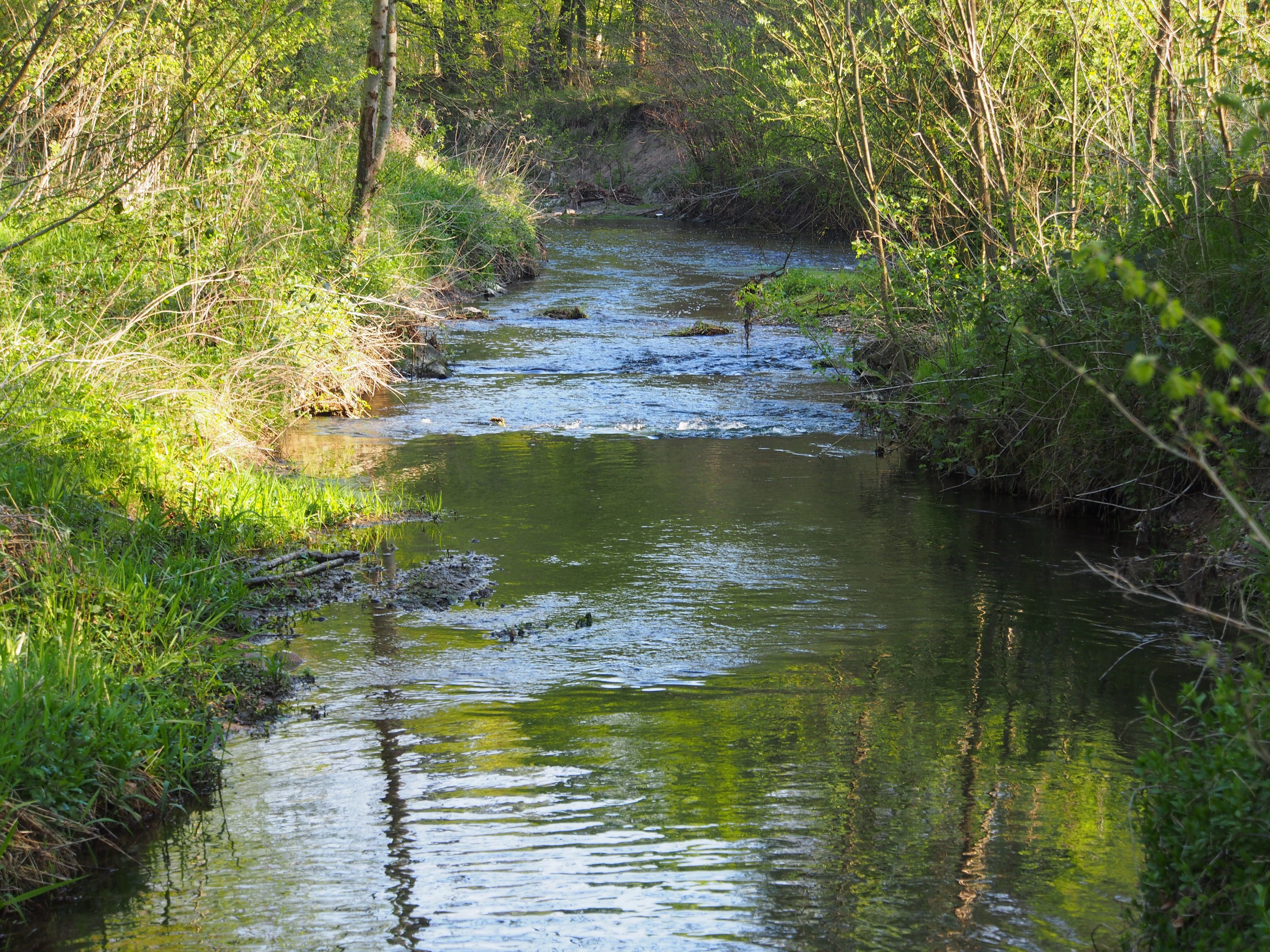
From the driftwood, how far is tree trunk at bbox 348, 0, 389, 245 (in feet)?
22.2

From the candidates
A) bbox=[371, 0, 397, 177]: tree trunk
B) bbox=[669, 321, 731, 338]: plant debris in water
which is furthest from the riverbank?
bbox=[669, 321, 731, 338]: plant debris in water

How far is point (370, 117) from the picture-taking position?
14625 mm

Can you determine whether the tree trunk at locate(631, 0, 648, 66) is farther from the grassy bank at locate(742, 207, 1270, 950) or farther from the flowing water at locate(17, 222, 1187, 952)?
the flowing water at locate(17, 222, 1187, 952)

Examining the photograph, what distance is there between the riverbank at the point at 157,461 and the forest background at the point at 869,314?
0.03 meters

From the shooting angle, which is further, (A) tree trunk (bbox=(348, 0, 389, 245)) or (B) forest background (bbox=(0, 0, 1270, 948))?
(A) tree trunk (bbox=(348, 0, 389, 245))

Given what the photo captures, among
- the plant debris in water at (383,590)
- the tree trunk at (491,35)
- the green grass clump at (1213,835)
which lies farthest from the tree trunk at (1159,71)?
the tree trunk at (491,35)

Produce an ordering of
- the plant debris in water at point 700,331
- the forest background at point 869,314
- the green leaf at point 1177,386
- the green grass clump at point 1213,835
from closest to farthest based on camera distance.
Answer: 1. the green leaf at point 1177,386
2. the green grass clump at point 1213,835
3. the forest background at point 869,314
4. the plant debris in water at point 700,331

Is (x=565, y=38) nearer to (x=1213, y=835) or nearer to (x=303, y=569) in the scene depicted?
(x=303, y=569)

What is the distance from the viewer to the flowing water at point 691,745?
4.21 meters

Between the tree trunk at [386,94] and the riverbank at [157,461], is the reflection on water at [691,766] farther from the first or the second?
the tree trunk at [386,94]

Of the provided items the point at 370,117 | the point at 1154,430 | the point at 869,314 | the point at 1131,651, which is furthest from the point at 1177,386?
the point at 370,117

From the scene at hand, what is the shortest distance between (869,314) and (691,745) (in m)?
7.50

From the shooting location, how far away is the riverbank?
4773 mm

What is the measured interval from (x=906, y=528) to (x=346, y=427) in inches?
225
